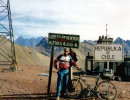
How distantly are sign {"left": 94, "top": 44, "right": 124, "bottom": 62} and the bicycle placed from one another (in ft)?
3.68

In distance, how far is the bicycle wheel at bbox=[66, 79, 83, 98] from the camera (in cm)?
862

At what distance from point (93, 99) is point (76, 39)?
2871mm

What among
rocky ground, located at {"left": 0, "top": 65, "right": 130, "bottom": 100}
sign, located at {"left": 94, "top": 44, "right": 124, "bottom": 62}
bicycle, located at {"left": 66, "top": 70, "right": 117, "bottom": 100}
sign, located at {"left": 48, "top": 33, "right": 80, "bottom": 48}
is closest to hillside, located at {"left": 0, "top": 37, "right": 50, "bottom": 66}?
rocky ground, located at {"left": 0, "top": 65, "right": 130, "bottom": 100}

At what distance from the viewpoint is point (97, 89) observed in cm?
849

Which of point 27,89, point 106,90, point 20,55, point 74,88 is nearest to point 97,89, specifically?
point 106,90

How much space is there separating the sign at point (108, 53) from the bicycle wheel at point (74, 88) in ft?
5.15

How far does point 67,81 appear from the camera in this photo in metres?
8.55

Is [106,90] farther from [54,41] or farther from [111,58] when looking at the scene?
[54,41]

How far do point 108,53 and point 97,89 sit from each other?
1943mm

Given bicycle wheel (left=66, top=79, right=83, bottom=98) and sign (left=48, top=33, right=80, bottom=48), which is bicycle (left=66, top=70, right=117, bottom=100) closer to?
bicycle wheel (left=66, top=79, right=83, bottom=98)

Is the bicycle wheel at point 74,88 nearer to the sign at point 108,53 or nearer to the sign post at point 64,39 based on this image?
the sign at point 108,53

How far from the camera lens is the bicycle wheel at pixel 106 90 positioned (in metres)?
8.47

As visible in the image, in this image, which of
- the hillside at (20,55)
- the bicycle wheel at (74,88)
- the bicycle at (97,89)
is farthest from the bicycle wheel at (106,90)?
the hillside at (20,55)

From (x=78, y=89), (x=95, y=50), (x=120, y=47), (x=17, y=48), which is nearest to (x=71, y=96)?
(x=78, y=89)
